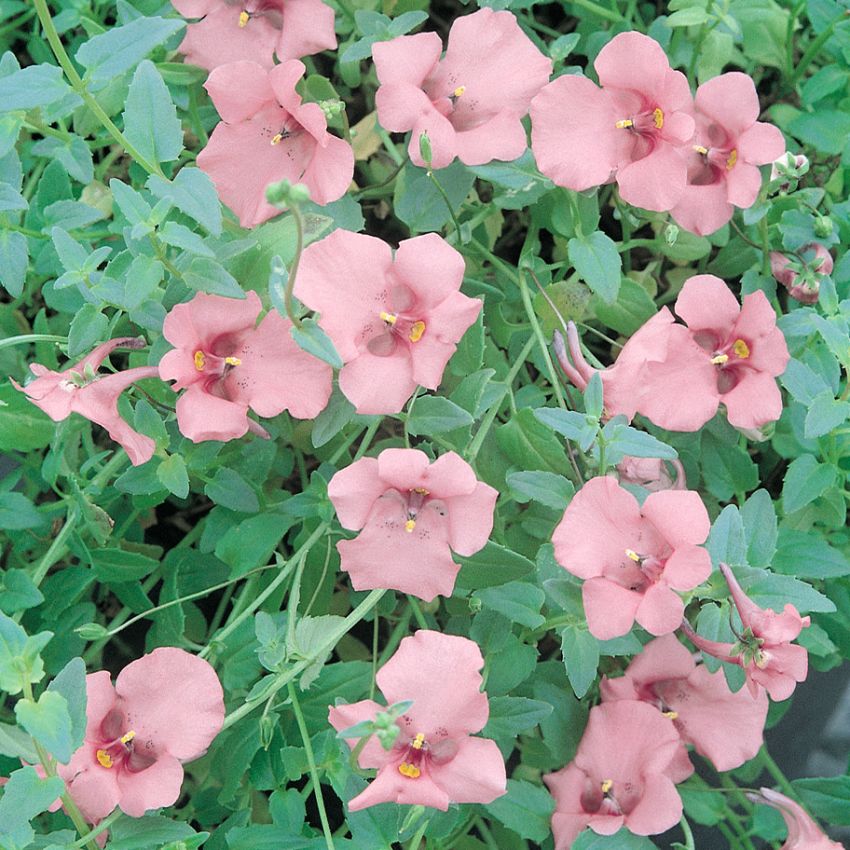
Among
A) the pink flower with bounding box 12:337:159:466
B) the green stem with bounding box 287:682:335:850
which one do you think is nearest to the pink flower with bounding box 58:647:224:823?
the green stem with bounding box 287:682:335:850

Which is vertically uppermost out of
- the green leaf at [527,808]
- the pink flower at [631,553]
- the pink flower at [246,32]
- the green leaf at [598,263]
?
the pink flower at [246,32]

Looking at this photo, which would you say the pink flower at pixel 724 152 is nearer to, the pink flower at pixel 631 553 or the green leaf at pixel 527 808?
the pink flower at pixel 631 553

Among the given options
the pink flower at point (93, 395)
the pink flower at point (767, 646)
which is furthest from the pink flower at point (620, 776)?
the pink flower at point (93, 395)

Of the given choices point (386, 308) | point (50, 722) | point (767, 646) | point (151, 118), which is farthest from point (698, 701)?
point (151, 118)

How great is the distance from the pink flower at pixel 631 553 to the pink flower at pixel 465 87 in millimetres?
310

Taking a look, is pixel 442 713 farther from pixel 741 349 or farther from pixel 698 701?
pixel 741 349

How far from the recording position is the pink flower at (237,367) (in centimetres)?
83

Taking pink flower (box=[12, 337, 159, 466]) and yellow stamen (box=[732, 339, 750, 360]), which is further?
yellow stamen (box=[732, 339, 750, 360])

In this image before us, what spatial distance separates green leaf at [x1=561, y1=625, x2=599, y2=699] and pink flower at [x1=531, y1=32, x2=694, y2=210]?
0.37 m

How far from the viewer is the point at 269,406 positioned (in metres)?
0.85

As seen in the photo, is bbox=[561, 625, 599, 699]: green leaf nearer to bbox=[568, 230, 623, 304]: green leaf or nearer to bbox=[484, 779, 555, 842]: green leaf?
bbox=[484, 779, 555, 842]: green leaf

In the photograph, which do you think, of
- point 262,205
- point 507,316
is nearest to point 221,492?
point 262,205

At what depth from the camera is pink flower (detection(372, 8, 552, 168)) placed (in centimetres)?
91

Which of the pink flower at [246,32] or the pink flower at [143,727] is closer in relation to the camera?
the pink flower at [143,727]
